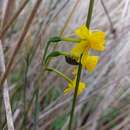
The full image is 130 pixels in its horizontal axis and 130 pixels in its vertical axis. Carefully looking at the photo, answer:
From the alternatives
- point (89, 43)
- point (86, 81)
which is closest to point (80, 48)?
point (89, 43)

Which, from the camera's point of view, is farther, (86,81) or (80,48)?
(86,81)

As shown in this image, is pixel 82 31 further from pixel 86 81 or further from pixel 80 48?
pixel 86 81

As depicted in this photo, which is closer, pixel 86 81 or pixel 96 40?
pixel 96 40

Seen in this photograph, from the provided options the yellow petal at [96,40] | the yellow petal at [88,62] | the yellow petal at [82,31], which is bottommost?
the yellow petal at [88,62]

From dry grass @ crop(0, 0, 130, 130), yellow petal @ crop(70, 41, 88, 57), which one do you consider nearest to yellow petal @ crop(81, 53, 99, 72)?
yellow petal @ crop(70, 41, 88, 57)

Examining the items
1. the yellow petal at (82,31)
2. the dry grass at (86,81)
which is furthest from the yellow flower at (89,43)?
the dry grass at (86,81)

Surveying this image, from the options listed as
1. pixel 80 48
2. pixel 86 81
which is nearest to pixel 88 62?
pixel 80 48

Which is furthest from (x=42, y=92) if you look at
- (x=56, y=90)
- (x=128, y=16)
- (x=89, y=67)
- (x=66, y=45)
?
(x=89, y=67)

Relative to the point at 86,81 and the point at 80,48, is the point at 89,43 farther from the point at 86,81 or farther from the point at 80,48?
the point at 86,81

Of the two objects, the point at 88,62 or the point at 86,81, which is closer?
the point at 88,62

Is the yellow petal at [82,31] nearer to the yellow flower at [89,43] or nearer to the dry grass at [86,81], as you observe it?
the yellow flower at [89,43]

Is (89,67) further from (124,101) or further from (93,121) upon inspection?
(124,101)

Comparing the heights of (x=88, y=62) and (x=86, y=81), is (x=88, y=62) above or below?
above
